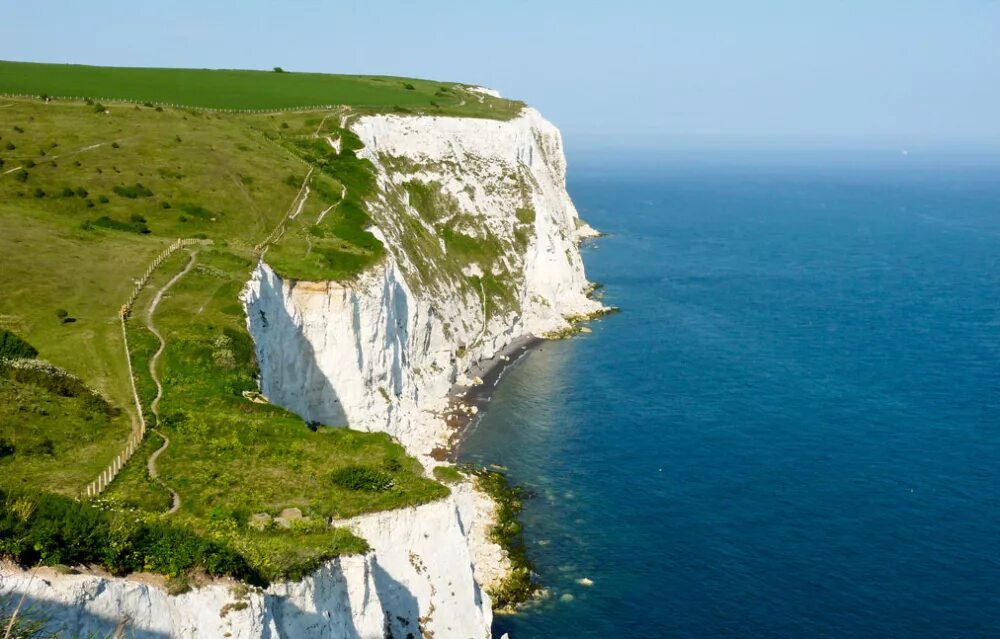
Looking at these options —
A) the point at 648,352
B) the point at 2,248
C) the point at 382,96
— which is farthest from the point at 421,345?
the point at 382,96

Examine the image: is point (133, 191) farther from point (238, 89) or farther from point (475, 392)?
point (238, 89)

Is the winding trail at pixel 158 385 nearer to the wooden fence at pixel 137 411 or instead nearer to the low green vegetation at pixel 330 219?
the wooden fence at pixel 137 411

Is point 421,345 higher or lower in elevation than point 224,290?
lower

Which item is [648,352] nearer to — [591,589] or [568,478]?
[568,478]

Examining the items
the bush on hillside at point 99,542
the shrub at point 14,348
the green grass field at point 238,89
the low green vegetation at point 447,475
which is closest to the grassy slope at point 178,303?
the shrub at point 14,348

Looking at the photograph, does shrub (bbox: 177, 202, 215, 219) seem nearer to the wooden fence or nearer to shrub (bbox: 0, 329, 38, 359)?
the wooden fence

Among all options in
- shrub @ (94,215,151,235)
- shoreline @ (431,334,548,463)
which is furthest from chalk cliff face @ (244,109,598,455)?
shrub @ (94,215,151,235)

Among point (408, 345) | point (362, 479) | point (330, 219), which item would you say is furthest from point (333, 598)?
point (330, 219)
